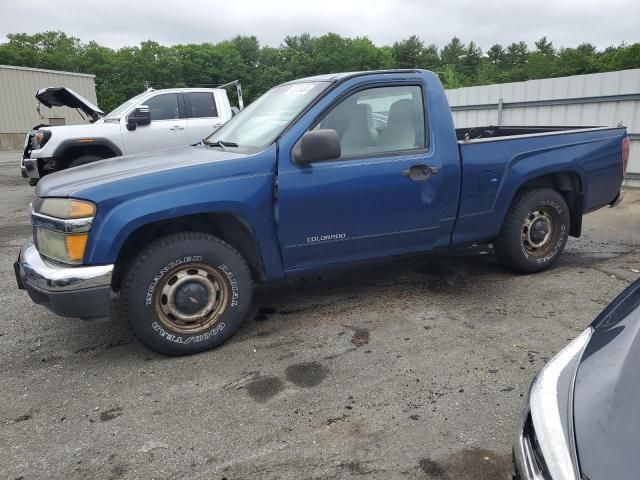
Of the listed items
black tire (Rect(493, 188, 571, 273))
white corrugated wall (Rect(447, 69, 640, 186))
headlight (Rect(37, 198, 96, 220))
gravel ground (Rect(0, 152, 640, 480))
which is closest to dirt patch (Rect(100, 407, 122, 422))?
gravel ground (Rect(0, 152, 640, 480))

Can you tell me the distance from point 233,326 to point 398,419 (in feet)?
4.53

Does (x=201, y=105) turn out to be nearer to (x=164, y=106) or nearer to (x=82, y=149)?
(x=164, y=106)

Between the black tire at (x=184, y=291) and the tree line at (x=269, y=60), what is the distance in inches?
1903

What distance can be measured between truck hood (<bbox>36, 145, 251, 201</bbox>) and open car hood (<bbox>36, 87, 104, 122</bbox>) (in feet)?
24.0

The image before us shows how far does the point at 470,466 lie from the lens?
239 centimetres

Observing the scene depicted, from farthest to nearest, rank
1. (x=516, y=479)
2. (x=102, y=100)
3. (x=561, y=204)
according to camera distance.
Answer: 1. (x=102, y=100)
2. (x=561, y=204)
3. (x=516, y=479)

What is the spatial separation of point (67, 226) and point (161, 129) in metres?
6.77

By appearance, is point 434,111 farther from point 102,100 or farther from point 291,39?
point 291,39

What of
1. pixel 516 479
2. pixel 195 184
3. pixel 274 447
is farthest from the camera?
pixel 195 184

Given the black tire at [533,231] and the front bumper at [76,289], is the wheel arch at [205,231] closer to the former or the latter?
the front bumper at [76,289]

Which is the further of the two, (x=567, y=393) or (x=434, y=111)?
(x=434, y=111)

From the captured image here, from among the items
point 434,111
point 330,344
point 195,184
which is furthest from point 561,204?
point 195,184

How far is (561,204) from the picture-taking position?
4906 mm

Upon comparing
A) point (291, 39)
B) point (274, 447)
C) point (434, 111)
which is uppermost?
point (291, 39)
